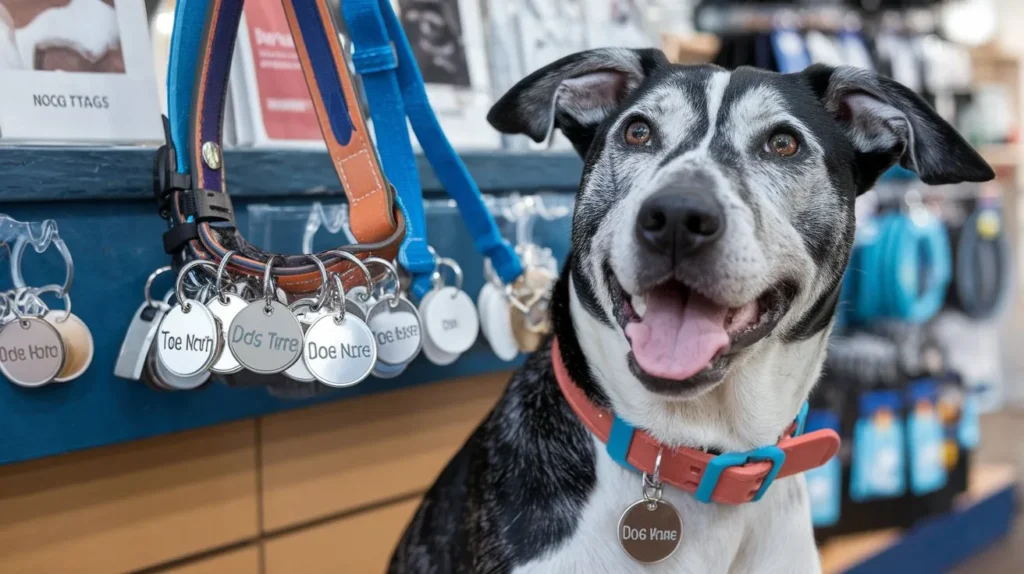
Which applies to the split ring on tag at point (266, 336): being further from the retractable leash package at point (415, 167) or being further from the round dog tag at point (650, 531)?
the round dog tag at point (650, 531)

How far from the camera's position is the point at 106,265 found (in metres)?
1.27

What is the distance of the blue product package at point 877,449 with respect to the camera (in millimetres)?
3012

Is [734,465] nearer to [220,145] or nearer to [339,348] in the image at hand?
[339,348]

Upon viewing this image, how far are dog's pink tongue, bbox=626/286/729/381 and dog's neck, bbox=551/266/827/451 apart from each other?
0.25ft

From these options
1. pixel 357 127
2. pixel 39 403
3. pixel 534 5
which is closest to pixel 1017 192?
pixel 534 5

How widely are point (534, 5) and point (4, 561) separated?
4.98 ft

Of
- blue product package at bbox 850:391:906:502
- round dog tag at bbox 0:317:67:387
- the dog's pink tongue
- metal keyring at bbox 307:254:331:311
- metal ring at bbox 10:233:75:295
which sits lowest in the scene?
blue product package at bbox 850:391:906:502

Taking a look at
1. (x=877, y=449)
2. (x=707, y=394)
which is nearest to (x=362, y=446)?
(x=707, y=394)

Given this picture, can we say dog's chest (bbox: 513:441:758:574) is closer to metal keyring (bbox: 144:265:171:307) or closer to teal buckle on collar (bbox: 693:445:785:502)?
teal buckle on collar (bbox: 693:445:785:502)

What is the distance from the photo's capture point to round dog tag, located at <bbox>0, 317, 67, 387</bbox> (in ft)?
3.76

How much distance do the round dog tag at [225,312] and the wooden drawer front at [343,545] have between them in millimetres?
550

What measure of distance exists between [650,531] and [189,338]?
641 mm

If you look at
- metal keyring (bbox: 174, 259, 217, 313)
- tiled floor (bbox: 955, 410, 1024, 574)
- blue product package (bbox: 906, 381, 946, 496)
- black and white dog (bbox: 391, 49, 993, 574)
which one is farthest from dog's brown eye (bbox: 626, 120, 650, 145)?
tiled floor (bbox: 955, 410, 1024, 574)

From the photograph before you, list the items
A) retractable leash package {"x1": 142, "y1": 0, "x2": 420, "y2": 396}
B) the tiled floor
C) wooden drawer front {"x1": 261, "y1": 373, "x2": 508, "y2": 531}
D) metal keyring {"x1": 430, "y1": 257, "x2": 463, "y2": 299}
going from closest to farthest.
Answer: retractable leash package {"x1": 142, "y1": 0, "x2": 420, "y2": 396}
metal keyring {"x1": 430, "y1": 257, "x2": 463, "y2": 299}
wooden drawer front {"x1": 261, "y1": 373, "x2": 508, "y2": 531}
the tiled floor
